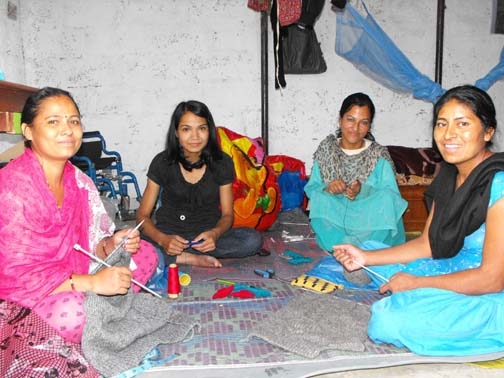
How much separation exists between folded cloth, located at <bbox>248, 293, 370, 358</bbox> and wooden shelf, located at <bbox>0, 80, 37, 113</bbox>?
5.44 ft

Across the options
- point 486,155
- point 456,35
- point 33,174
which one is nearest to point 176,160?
point 33,174

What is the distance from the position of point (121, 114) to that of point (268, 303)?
11.6ft

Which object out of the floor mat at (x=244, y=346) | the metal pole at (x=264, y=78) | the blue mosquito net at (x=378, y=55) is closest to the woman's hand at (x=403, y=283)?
the floor mat at (x=244, y=346)

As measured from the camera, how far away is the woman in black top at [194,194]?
2982 millimetres

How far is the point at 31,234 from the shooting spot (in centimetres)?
175

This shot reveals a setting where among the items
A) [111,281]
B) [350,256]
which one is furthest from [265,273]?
[111,281]

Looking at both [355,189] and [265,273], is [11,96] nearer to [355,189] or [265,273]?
[265,273]

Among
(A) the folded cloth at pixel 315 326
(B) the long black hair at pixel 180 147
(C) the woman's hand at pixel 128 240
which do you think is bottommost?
(A) the folded cloth at pixel 315 326

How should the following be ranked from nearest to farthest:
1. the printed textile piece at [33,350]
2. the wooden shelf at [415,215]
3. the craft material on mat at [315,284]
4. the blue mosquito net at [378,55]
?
1. the printed textile piece at [33,350]
2. the craft material on mat at [315,284]
3. the wooden shelf at [415,215]
4. the blue mosquito net at [378,55]

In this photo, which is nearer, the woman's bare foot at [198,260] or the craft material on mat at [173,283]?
the craft material on mat at [173,283]

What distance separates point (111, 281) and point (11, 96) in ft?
4.34

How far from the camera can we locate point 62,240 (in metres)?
1.90

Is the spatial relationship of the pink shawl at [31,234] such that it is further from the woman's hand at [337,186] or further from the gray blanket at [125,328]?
the woman's hand at [337,186]

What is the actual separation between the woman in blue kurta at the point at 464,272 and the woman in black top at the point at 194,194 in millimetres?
1341
